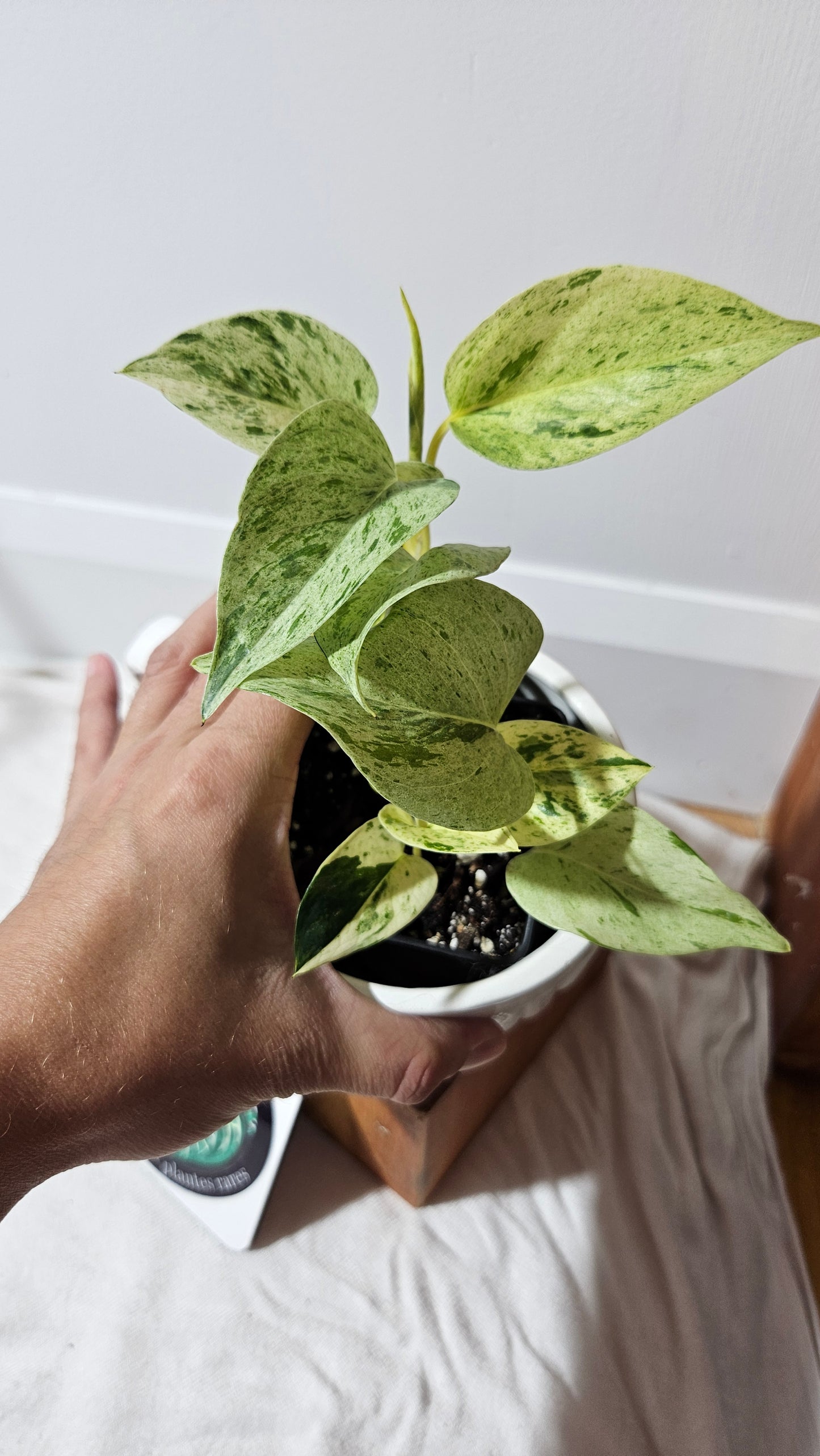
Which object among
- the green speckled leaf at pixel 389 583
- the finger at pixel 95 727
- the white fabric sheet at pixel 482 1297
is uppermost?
the green speckled leaf at pixel 389 583

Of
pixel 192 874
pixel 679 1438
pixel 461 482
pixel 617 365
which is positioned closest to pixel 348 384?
pixel 617 365

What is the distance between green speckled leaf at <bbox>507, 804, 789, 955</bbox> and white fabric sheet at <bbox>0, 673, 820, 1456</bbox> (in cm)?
32

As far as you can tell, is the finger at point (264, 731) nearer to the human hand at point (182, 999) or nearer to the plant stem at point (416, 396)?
the human hand at point (182, 999)

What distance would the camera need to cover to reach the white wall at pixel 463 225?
424 millimetres

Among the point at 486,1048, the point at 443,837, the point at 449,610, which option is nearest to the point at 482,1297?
the point at 486,1048

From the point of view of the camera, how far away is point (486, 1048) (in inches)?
15.2

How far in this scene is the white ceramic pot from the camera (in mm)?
355

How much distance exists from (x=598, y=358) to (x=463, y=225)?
0.90 feet

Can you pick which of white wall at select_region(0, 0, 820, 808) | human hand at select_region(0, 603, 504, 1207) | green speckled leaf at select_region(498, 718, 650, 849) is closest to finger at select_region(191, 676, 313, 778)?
human hand at select_region(0, 603, 504, 1207)

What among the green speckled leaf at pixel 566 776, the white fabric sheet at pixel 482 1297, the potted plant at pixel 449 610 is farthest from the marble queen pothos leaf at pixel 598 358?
the white fabric sheet at pixel 482 1297

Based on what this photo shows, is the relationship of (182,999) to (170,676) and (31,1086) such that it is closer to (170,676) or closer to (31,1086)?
(31,1086)

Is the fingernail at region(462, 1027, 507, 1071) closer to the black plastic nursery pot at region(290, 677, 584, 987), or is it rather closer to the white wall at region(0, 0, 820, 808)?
the black plastic nursery pot at region(290, 677, 584, 987)

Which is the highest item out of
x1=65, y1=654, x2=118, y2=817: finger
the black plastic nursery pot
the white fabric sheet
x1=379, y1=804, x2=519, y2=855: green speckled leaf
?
x1=379, y1=804, x2=519, y2=855: green speckled leaf

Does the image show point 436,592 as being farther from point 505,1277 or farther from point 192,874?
point 505,1277
